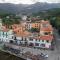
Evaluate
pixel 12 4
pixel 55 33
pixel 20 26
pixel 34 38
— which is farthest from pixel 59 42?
pixel 12 4

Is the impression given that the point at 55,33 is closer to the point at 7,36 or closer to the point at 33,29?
the point at 33,29

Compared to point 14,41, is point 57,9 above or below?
above

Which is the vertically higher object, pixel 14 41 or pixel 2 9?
pixel 2 9

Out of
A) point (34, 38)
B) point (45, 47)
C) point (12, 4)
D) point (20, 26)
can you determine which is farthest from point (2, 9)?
point (45, 47)

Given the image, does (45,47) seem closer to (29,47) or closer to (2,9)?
(29,47)

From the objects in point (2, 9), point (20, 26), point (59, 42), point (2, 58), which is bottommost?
point (2, 58)
